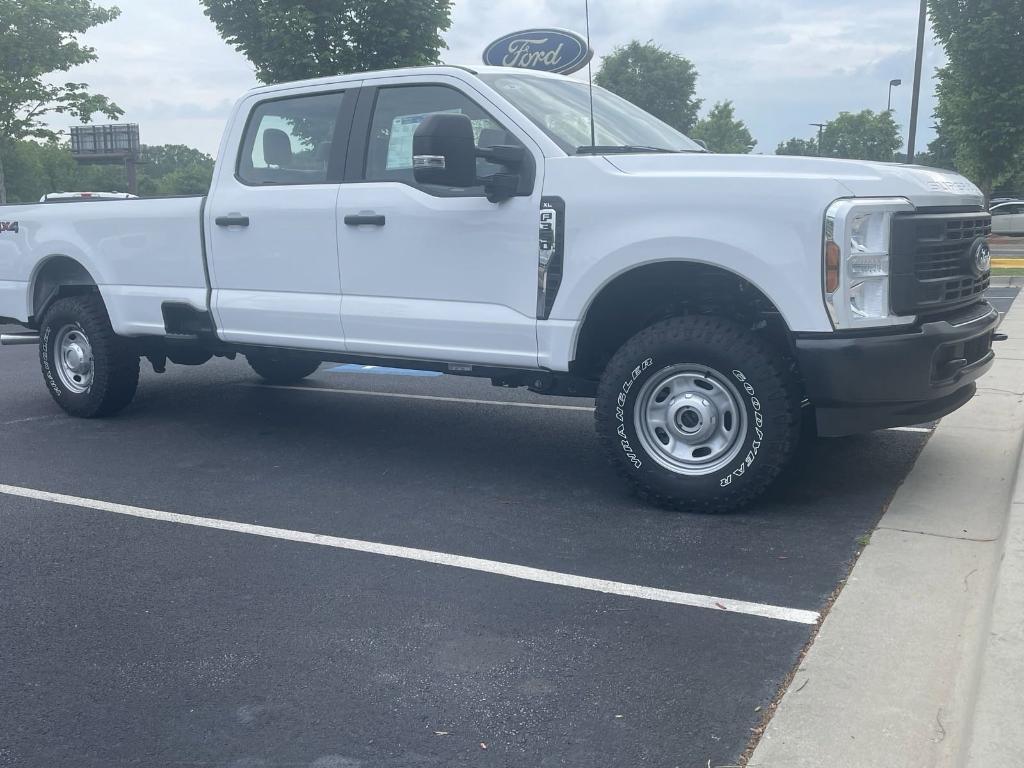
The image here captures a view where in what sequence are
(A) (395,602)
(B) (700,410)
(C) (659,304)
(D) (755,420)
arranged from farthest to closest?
(C) (659,304)
(B) (700,410)
(D) (755,420)
(A) (395,602)

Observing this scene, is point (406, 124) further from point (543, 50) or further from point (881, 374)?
point (543, 50)

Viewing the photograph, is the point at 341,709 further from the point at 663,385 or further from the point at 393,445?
the point at 393,445

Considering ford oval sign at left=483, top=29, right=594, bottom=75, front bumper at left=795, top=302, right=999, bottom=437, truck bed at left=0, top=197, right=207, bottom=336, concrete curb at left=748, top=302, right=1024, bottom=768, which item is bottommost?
concrete curb at left=748, top=302, right=1024, bottom=768

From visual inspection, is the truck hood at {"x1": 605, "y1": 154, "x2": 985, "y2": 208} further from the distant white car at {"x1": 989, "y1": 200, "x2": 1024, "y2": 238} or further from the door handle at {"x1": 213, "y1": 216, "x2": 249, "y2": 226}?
the distant white car at {"x1": 989, "y1": 200, "x2": 1024, "y2": 238}

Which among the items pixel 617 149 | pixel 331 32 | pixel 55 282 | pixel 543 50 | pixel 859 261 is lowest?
pixel 55 282

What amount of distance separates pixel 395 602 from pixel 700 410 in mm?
1749

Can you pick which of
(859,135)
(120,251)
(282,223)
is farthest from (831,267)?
(859,135)

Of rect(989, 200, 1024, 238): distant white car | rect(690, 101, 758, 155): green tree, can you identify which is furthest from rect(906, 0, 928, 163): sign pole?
rect(690, 101, 758, 155): green tree

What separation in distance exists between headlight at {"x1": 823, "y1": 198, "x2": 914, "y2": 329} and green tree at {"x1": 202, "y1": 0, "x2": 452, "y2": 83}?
598 inches

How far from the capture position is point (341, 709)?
3.14 meters

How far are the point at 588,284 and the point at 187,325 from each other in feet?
9.55

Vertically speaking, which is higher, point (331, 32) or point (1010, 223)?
point (331, 32)

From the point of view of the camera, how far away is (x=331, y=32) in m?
18.5

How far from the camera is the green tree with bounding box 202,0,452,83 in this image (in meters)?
18.3
